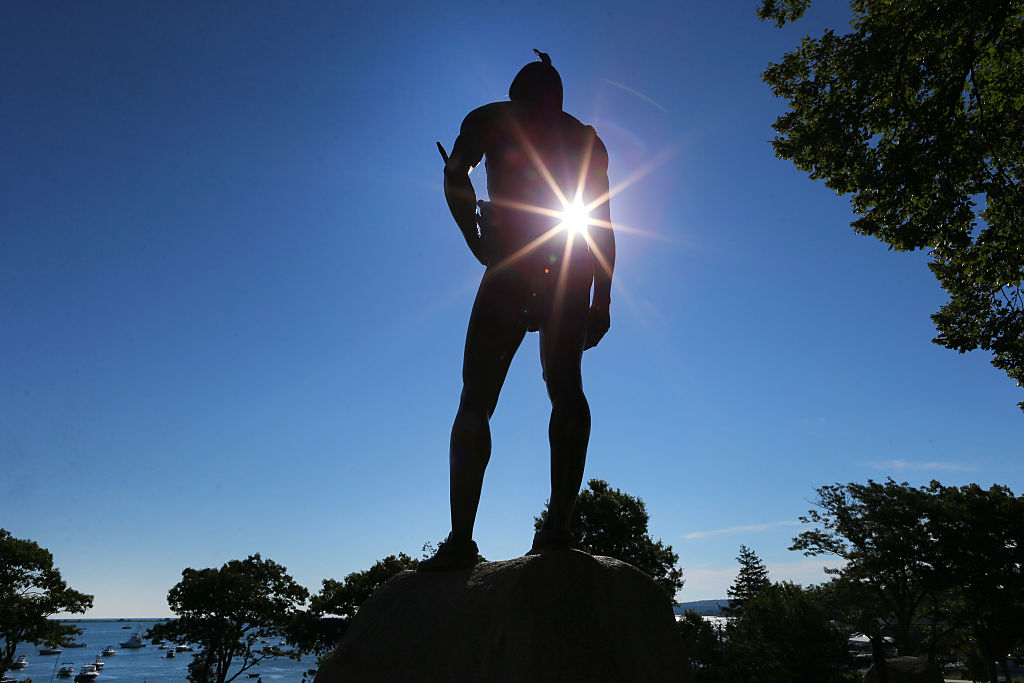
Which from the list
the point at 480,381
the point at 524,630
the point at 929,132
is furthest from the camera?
the point at 929,132

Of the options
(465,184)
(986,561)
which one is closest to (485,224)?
(465,184)

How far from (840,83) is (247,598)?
1645 inches

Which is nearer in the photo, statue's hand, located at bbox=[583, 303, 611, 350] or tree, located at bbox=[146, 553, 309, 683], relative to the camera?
statue's hand, located at bbox=[583, 303, 611, 350]

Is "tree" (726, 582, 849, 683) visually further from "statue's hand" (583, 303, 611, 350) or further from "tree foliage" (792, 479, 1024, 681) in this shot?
"statue's hand" (583, 303, 611, 350)

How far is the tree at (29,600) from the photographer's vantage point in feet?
107

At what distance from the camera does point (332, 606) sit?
1406 inches

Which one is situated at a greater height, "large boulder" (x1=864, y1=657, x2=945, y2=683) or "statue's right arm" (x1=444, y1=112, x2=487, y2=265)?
"statue's right arm" (x1=444, y1=112, x2=487, y2=265)

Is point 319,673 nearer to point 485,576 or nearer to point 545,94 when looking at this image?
point 485,576

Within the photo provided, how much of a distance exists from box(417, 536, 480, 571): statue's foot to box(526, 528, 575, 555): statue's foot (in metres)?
0.54

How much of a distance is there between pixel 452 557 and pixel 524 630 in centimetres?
127

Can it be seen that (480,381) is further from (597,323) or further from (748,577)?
(748,577)

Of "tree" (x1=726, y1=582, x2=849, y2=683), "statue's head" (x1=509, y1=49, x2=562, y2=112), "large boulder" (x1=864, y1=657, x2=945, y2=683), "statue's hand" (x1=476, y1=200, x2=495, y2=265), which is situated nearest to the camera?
"statue's hand" (x1=476, y1=200, x2=495, y2=265)

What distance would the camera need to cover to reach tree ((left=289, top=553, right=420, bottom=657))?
35.2m

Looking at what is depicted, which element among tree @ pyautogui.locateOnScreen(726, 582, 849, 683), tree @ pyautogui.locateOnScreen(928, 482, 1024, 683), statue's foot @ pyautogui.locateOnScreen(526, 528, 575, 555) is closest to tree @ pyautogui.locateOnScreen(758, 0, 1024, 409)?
statue's foot @ pyautogui.locateOnScreen(526, 528, 575, 555)
